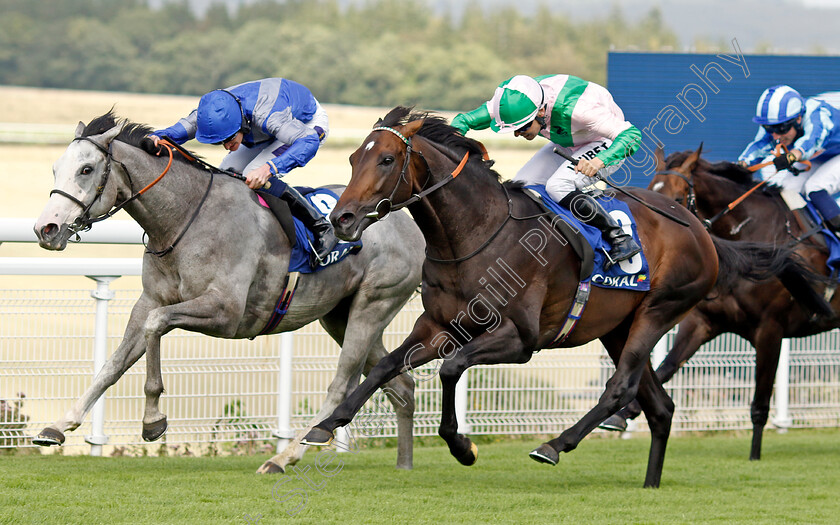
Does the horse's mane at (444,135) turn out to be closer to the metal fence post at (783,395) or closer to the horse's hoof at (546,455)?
the horse's hoof at (546,455)

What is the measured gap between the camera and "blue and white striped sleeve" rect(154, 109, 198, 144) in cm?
518

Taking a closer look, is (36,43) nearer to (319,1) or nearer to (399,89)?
(399,89)

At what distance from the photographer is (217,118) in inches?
199

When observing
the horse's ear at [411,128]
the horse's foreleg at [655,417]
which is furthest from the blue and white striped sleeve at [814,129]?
the horse's ear at [411,128]

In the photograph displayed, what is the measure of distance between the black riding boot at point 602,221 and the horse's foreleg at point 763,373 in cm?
206

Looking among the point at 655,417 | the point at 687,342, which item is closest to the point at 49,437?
the point at 655,417

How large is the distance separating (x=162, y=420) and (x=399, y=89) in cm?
3745

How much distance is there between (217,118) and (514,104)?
4.78 feet

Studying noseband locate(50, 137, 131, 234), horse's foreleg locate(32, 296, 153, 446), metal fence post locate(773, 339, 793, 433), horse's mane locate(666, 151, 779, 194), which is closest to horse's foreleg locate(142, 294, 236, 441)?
horse's foreleg locate(32, 296, 153, 446)

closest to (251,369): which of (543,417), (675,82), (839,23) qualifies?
(543,417)

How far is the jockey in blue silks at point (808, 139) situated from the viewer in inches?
262

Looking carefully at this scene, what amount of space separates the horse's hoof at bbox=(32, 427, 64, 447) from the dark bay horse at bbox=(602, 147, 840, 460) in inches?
143

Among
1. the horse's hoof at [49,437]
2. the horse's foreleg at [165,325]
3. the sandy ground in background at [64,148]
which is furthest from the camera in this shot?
the sandy ground in background at [64,148]

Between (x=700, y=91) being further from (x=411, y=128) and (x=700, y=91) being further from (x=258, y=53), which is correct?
(x=258, y=53)
